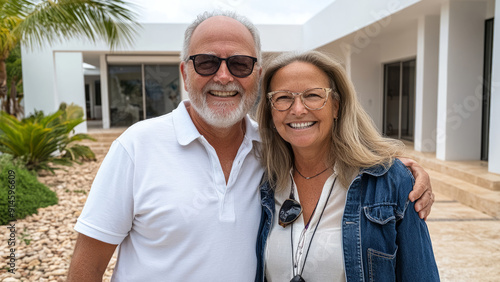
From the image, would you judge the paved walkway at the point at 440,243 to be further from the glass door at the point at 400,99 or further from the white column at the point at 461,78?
the glass door at the point at 400,99

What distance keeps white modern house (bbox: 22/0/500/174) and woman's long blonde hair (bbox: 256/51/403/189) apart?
14.4ft

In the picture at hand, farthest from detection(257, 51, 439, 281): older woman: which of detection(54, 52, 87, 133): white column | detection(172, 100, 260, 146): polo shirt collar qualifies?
detection(54, 52, 87, 133): white column

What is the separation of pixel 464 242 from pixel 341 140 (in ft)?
10.6

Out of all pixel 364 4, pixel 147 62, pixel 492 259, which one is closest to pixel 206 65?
pixel 492 259

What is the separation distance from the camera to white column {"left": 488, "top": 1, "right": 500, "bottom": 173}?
5974 mm

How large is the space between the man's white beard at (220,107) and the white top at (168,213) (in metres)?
0.11

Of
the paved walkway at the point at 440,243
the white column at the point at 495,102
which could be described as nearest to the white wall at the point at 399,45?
the white column at the point at 495,102

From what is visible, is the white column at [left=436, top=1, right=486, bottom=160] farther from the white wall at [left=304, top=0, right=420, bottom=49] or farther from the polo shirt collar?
the polo shirt collar

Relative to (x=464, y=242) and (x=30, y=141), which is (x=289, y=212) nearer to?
(x=464, y=242)

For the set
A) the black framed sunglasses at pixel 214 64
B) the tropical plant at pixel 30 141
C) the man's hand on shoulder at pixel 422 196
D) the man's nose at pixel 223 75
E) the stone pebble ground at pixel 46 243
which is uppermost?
the black framed sunglasses at pixel 214 64

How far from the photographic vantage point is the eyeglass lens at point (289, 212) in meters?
1.79

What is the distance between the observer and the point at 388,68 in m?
13.0

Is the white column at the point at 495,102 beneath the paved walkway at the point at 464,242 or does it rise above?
above

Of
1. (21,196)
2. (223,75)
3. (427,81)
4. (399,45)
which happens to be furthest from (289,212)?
(399,45)
